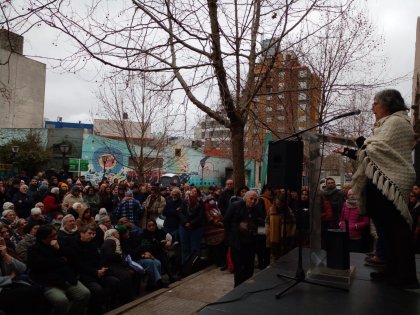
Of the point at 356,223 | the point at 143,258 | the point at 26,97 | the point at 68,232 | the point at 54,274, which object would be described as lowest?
the point at 143,258

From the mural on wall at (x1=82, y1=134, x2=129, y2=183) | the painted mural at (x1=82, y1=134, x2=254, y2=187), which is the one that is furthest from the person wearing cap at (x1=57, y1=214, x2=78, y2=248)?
the mural on wall at (x1=82, y1=134, x2=129, y2=183)

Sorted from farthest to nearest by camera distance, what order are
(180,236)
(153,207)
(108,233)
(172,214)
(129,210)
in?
(153,207) < (129,210) < (172,214) < (180,236) < (108,233)

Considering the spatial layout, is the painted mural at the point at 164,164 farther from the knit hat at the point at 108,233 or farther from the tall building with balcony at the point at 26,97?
the knit hat at the point at 108,233

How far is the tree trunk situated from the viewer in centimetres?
818

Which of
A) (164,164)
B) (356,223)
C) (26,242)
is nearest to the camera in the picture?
(26,242)

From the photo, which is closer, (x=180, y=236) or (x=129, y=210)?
(x=180, y=236)

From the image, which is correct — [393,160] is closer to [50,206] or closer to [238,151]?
[238,151]

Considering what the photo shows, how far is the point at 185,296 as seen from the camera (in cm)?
682

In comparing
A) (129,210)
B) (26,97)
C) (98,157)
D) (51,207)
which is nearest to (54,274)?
(129,210)

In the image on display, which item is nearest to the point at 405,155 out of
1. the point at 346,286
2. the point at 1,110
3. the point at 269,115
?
the point at 346,286

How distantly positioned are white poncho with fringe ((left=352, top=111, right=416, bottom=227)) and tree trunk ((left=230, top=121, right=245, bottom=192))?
4.91 meters

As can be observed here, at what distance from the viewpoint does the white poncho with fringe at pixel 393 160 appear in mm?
3223

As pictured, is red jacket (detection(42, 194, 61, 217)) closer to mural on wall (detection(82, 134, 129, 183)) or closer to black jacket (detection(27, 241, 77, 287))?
black jacket (detection(27, 241, 77, 287))

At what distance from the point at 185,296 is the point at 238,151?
10.2ft
